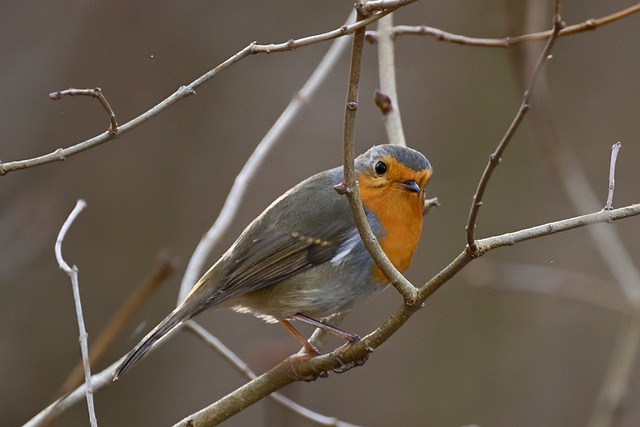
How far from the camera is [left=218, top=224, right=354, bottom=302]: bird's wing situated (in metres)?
3.73

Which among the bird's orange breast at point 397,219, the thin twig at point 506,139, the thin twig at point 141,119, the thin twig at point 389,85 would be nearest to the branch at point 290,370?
the thin twig at point 506,139

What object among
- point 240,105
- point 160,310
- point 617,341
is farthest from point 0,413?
point 617,341

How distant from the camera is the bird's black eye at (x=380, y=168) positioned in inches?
150

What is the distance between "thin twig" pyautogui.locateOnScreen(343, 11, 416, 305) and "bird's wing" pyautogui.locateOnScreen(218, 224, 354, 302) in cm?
121

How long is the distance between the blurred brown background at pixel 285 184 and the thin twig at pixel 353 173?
178 inches

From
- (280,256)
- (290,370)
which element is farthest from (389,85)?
(290,370)

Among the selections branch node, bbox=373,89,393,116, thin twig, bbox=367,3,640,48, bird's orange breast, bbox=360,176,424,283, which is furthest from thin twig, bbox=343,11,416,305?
branch node, bbox=373,89,393,116

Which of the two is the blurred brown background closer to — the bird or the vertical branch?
the bird

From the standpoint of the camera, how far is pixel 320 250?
382cm

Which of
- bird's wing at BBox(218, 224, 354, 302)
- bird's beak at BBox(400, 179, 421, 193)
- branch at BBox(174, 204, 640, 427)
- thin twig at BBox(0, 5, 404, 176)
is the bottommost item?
branch at BBox(174, 204, 640, 427)

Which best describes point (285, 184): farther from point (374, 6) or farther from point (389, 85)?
point (374, 6)

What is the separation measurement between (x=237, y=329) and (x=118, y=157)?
1690mm

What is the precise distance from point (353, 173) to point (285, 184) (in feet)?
16.3

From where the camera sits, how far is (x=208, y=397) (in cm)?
709
